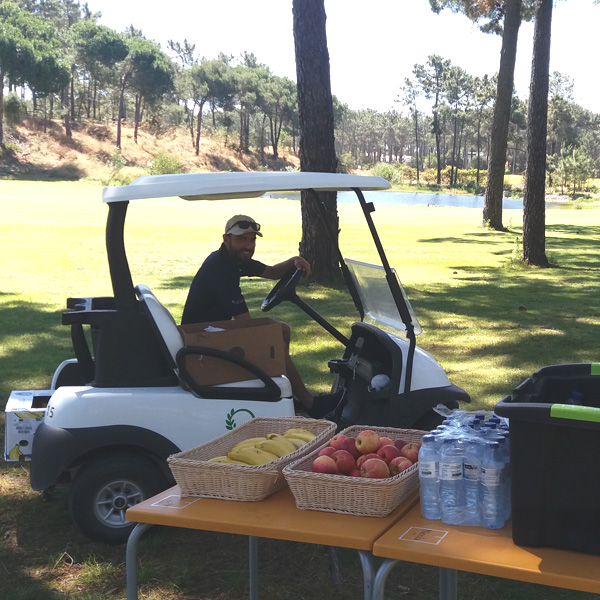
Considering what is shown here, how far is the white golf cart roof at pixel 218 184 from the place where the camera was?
3.50 m

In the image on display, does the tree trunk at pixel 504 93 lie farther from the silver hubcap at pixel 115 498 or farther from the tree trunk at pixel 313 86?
the silver hubcap at pixel 115 498

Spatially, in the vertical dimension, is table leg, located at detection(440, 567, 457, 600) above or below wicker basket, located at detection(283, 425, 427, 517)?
below

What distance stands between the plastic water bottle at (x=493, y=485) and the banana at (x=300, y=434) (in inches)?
36.5

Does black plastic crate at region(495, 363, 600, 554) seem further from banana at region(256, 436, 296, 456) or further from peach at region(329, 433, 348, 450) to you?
banana at region(256, 436, 296, 456)

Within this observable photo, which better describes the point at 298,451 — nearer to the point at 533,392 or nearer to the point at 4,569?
the point at 533,392

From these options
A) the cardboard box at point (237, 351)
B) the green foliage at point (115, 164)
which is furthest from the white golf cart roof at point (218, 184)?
the green foliage at point (115, 164)

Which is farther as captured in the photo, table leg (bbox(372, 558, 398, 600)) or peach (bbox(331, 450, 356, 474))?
peach (bbox(331, 450, 356, 474))

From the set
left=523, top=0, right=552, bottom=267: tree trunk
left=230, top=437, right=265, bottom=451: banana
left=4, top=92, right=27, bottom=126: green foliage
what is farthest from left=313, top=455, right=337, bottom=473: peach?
left=4, top=92, right=27, bottom=126: green foliage

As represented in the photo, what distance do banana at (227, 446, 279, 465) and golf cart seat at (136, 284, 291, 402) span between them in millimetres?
1260

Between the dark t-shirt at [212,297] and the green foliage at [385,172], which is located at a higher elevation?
the green foliage at [385,172]

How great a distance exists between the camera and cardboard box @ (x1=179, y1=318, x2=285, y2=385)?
13.7 feet

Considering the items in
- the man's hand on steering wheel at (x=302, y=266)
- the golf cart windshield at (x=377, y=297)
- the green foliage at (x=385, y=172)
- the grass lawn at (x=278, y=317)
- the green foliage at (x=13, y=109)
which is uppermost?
the green foliage at (x=13, y=109)

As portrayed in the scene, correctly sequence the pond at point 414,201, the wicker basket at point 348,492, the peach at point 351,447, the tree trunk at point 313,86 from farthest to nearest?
the pond at point 414,201 < the tree trunk at point 313,86 < the peach at point 351,447 < the wicker basket at point 348,492

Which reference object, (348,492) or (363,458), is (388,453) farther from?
(348,492)
